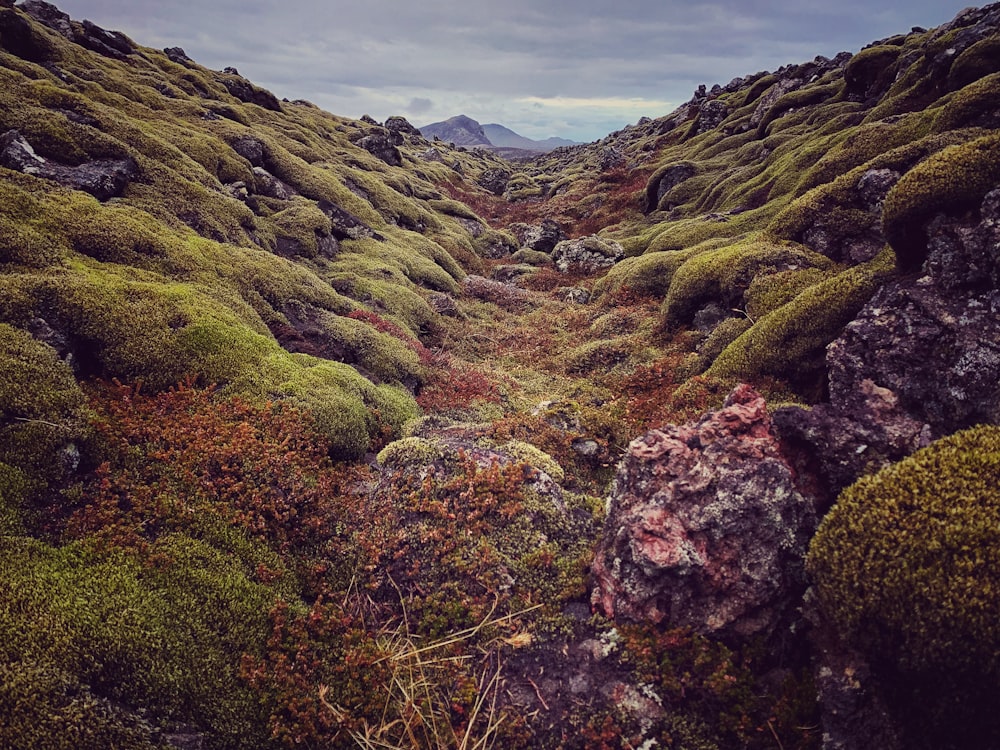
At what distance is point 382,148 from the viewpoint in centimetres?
6281

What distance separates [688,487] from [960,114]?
772 inches

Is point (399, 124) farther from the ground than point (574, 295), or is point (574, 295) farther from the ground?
point (399, 124)

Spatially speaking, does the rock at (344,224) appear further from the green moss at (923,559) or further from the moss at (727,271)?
the green moss at (923,559)

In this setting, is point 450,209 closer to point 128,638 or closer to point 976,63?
point 976,63

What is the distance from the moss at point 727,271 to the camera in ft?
54.2

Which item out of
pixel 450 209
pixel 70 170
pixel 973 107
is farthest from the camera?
pixel 450 209

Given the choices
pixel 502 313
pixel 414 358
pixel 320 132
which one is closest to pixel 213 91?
pixel 320 132

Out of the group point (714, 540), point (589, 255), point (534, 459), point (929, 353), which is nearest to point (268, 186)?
point (589, 255)

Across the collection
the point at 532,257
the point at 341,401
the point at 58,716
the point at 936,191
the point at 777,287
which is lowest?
the point at 58,716

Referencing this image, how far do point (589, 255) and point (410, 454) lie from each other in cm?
2885

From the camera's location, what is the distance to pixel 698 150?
58.5 m

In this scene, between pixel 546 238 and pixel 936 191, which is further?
pixel 546 238

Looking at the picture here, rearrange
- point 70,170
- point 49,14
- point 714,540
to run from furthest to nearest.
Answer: point 49,14 < point 70,170 < point 714,540

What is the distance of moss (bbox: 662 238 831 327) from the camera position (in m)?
16.5
